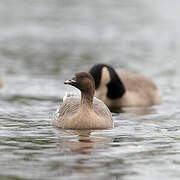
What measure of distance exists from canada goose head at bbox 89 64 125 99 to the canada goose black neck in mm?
4765

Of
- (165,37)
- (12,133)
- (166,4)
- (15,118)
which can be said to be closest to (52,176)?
(12,133)

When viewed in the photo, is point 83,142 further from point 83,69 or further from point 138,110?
point 83,69

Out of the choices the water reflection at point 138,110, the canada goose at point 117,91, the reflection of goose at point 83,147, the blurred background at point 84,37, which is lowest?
the reflection of goose at point 83,147

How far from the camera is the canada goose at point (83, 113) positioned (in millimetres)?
13117

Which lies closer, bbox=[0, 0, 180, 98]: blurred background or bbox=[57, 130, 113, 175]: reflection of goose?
bbox=[57, 130, 113, 175]: reflection of goose

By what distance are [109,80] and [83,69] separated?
23.5 ft

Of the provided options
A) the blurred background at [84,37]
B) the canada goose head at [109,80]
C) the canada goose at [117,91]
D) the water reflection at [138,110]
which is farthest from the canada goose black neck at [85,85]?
the blurred background at [84,37]

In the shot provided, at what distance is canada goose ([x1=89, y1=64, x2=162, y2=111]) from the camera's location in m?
18.4

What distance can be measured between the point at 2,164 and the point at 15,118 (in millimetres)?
4818

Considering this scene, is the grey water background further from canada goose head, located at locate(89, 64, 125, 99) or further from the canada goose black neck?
canada goose head, located at locate(89, 64, 125, 99)

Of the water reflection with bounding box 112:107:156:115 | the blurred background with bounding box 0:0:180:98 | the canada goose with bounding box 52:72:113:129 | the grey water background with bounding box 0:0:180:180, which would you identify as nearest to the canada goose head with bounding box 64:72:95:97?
the canada goose with bounding box 52:72:113:129

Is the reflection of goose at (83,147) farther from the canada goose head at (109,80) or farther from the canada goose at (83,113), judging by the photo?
the canada goose head at (109,80)

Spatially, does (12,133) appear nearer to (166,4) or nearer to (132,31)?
(132,31)

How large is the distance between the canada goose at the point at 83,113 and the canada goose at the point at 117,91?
4.42 m
